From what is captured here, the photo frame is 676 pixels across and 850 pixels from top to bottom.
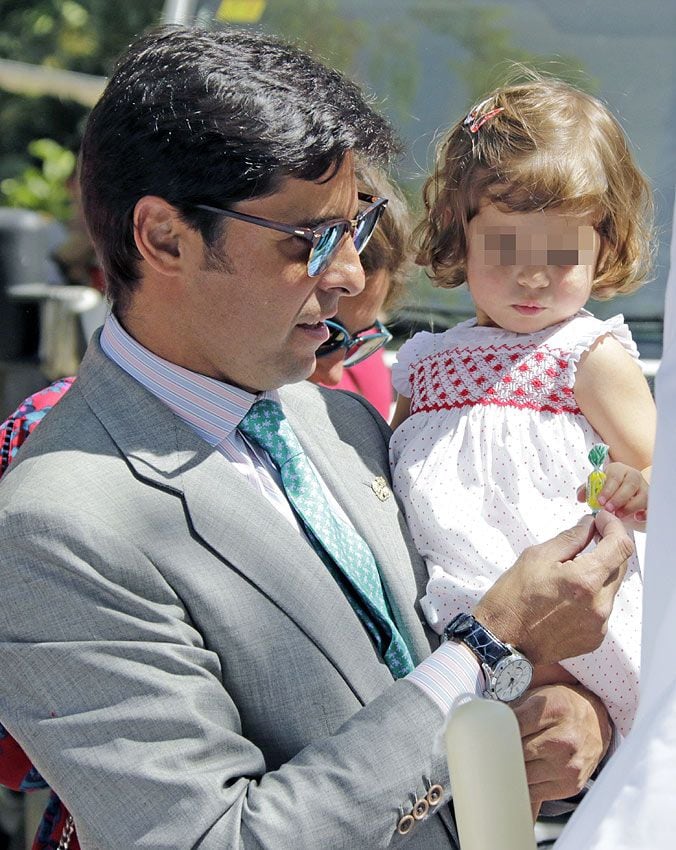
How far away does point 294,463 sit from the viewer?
1906mm

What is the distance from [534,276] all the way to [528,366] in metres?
0.16

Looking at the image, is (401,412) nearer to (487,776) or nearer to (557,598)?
(557,598)

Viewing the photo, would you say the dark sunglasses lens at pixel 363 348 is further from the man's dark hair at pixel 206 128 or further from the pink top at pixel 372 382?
the man's dark hair at pixel 206 128

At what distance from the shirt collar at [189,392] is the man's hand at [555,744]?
24.5 inches

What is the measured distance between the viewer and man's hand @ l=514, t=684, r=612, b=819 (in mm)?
1791

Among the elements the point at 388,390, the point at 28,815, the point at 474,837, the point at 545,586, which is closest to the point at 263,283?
the point at 545,586

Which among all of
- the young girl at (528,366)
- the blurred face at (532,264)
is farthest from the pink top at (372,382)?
the blurred face at (532,264)

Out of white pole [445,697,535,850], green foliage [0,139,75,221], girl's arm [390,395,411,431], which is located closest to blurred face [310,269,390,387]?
girl's arm [390,395,411,431]

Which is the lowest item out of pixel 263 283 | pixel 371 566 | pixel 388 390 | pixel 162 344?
pixel 388 390

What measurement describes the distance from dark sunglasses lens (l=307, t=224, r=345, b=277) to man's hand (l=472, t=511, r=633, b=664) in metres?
0.53

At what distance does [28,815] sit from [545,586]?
81.1 inches

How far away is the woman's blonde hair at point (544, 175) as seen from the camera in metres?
2.06

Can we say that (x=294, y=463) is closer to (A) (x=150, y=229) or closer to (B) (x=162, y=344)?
(B) (x=162, y=344)

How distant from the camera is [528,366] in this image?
6.86ft
